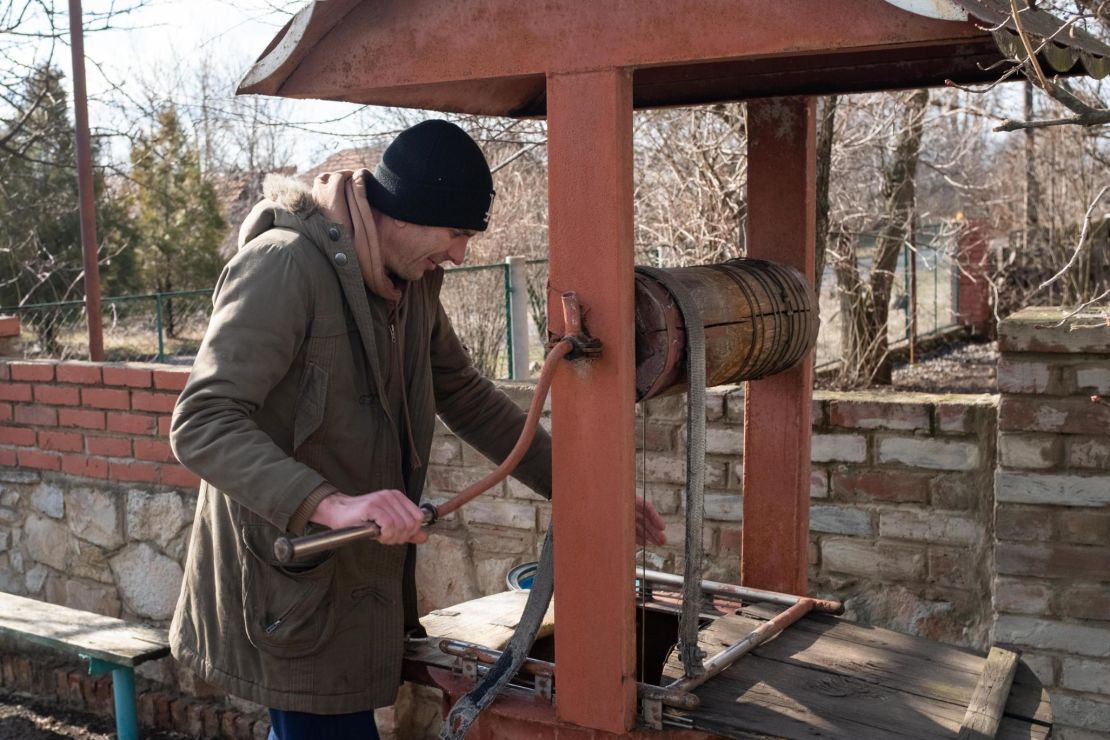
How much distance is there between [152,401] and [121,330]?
6.58m

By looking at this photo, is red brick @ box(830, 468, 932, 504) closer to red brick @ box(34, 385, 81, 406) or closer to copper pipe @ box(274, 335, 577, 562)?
copper pipe @ box(274, 335, 577, 562)

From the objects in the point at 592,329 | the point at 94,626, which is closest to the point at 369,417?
the point at 592,329

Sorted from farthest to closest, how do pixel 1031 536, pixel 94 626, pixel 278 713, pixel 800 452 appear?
1. pixel 94 626
2. pixel 1031 536
3. pixel 800 452
4. pixel 278 713

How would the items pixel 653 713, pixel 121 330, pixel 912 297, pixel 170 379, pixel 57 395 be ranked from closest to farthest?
pixel 653 713 < pixel 170 379 < pixel 57 395 < pixel 121 330 < pixel 912 297

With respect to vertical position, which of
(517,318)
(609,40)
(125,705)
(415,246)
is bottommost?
(125,705)

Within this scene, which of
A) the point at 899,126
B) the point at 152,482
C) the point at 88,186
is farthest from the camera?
the point at 899,126

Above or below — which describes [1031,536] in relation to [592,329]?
below

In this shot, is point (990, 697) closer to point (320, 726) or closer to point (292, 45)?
point (320, 726)

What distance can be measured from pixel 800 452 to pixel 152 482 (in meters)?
2.92

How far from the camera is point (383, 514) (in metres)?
1.86

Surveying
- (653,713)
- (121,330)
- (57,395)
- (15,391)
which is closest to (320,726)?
(653,713)

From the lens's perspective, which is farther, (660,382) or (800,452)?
(800,452)

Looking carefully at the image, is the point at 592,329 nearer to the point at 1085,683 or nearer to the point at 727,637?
the point at 727,637

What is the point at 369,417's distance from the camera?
2256mm
